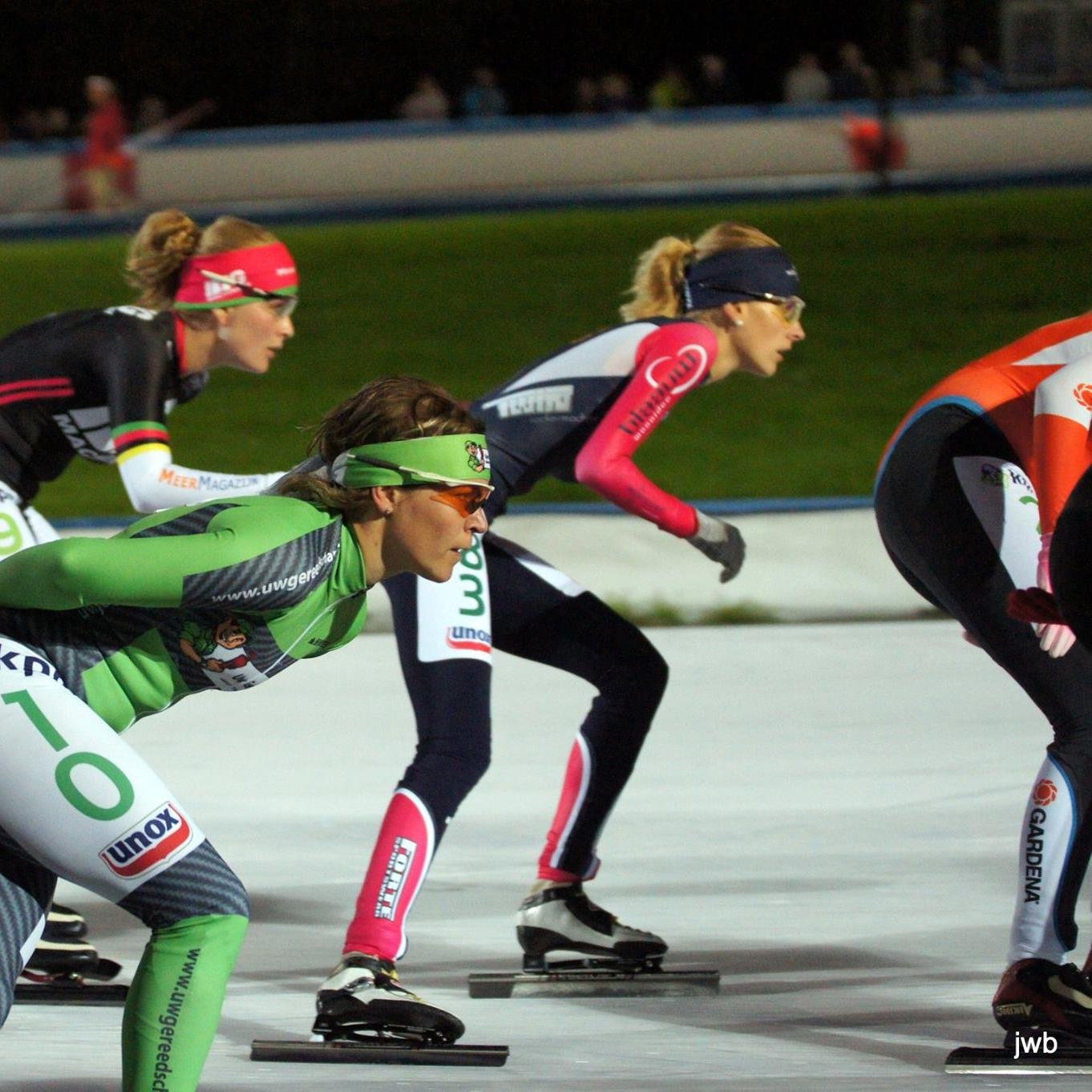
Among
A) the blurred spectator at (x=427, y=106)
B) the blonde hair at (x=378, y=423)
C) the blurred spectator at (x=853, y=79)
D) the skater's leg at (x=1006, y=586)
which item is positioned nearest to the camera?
the blonde hair at (x=378, y=423)

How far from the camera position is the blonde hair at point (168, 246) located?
200 inches

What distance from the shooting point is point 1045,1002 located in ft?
12.4

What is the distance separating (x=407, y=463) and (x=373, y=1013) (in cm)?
117

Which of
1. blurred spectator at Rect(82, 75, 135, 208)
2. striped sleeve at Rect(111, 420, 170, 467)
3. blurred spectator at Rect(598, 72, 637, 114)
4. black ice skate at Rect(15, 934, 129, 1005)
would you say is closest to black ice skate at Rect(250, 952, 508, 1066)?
black ice skate at Rect(15, 934, 129, 1005)

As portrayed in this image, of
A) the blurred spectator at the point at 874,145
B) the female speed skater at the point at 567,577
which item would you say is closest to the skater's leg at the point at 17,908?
the female speed skater at the point at 567,577

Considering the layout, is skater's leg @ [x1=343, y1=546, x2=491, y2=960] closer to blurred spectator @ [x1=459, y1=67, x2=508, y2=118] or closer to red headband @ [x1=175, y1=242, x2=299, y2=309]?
red headband @ [x1=175, y1=242, x2=299, y2=309]

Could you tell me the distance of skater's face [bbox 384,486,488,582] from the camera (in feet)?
11.0

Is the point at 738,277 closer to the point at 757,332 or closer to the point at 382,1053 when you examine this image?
the point at 757,332

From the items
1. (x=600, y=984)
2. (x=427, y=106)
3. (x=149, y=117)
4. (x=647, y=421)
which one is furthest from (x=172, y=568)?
(x=149, y=117)

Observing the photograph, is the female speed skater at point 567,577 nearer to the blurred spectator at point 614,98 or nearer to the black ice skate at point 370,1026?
the black ice skate at point 370,1026

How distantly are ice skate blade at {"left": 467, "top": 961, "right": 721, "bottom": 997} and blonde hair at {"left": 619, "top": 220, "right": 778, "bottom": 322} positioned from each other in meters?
1.44

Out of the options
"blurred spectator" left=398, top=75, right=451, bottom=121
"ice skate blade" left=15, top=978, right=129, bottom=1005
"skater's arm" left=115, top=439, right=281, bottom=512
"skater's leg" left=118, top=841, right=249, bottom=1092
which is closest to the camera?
"skater's leg" left=118, top=841, right=249, bottom=1092

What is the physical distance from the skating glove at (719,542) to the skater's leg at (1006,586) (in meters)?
0.50

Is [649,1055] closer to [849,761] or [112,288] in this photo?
[849,761]
